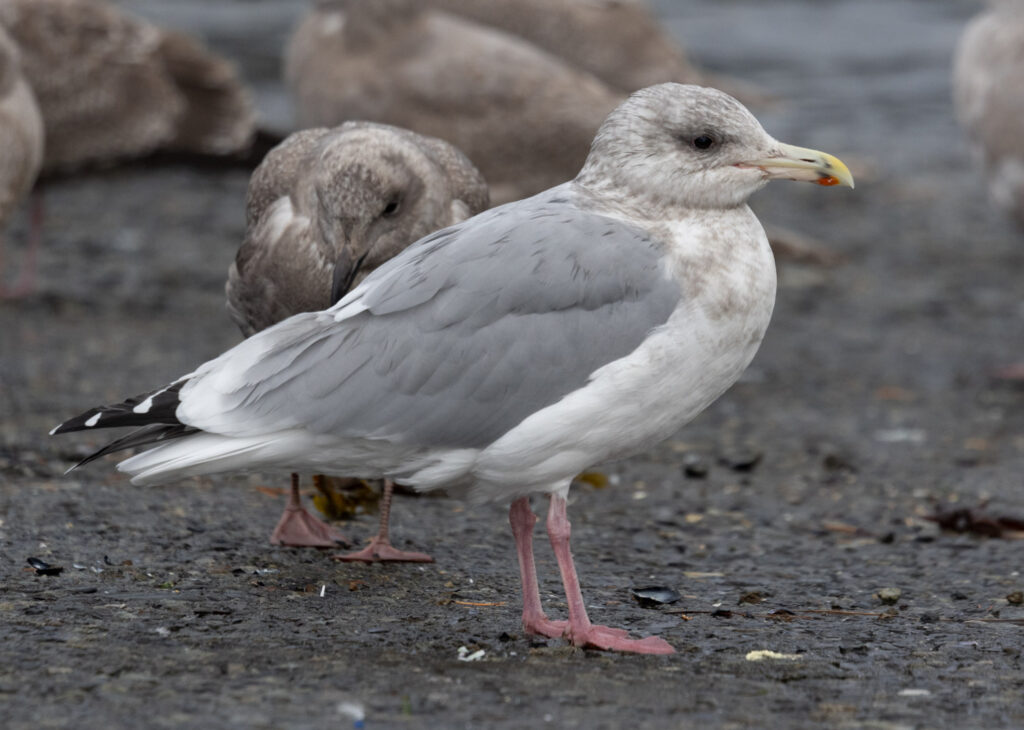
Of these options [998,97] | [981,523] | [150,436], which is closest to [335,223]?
[150,436]

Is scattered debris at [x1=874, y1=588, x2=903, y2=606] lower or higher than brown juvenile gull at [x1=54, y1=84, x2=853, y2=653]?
lower

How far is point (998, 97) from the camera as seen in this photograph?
917 cm

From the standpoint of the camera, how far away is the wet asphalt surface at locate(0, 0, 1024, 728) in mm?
3812

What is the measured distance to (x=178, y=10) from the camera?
61.8ft

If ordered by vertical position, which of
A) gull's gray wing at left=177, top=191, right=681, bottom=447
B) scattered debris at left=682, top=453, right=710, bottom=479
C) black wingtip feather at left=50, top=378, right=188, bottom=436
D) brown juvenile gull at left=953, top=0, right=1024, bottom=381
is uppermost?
brown juvenile gull at left=953, top=0, right=1024, bottom=381

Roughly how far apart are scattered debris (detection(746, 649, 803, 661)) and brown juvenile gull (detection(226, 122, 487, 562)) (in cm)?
128

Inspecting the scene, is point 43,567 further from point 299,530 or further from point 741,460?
point 741,460

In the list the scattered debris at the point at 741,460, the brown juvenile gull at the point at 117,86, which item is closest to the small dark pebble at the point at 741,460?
the scattered debris at the point at 741,460

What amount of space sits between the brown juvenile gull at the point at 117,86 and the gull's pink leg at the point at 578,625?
6.45m

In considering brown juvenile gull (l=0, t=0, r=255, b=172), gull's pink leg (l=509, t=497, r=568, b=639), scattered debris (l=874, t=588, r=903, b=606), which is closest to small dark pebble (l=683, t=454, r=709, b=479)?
scattered debris (l=874, t=588, r=903, b=606)

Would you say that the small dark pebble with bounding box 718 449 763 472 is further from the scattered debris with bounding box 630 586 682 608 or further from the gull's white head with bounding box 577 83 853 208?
the gull's white head with bounding box 577 83 853 208

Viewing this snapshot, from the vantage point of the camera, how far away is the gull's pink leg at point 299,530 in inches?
206

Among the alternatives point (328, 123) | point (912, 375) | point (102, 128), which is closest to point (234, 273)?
point (328, 123)

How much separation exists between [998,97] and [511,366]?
5.88m
